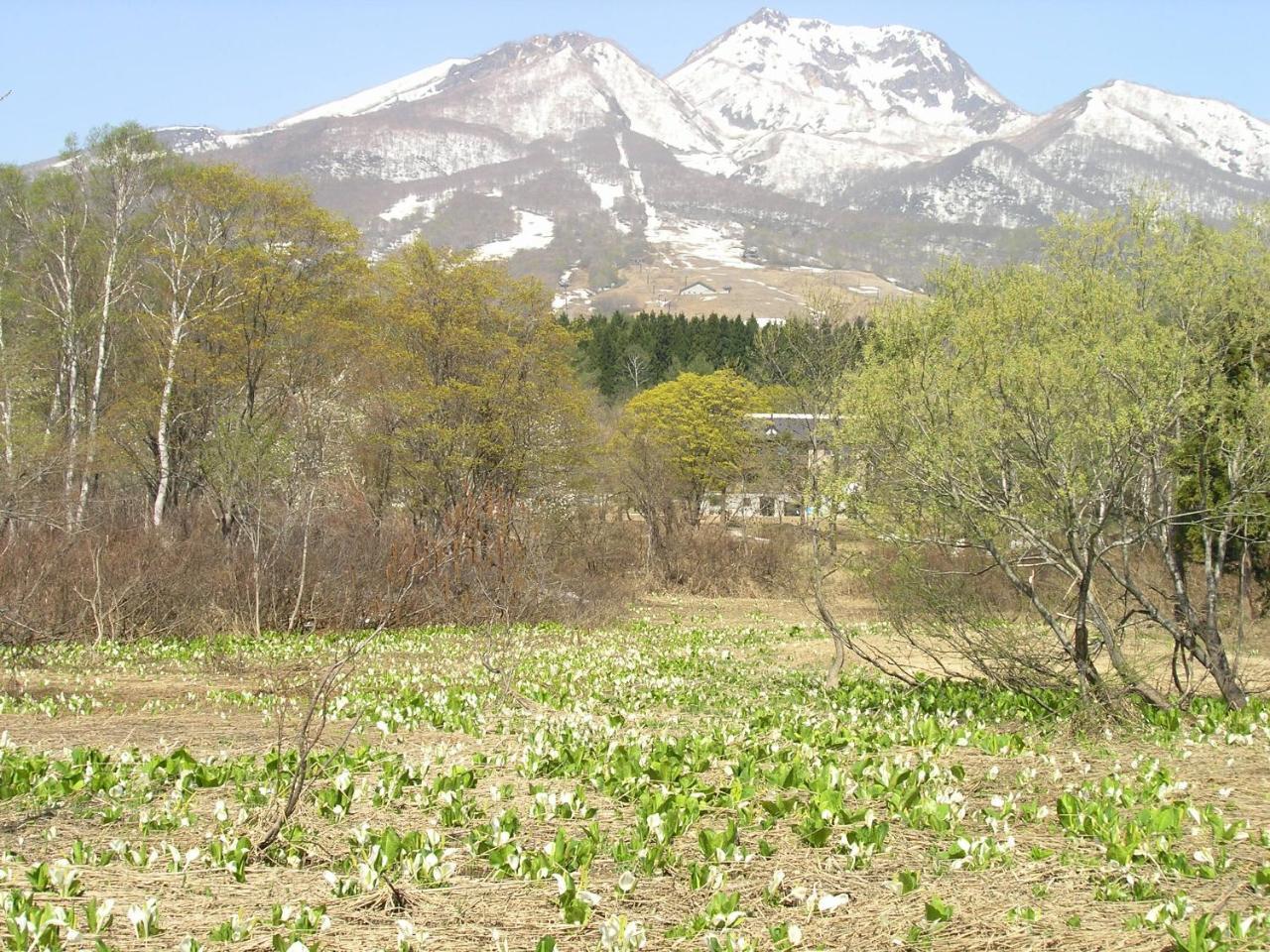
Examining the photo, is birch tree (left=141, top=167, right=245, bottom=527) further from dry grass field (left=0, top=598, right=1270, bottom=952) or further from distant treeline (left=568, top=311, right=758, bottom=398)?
distant treeline (left=568, top=311, right=758, bottom=398)

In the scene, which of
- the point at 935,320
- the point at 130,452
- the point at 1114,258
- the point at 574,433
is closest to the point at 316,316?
the point at 130,452

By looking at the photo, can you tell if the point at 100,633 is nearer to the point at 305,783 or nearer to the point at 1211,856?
the point at 305,783

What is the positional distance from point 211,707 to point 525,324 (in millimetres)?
26548

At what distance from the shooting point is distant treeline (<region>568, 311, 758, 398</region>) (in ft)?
294

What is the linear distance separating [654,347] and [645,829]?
90438mm

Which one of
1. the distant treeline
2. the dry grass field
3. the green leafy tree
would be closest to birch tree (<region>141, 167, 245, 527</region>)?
the dry grass field

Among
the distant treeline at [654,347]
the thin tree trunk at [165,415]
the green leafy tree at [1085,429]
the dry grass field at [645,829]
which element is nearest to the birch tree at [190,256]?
the thin tree trunk at [165,415]

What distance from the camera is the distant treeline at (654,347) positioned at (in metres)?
89.7

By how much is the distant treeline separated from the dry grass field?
76.4 meters

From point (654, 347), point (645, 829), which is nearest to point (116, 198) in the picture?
point (645, 829)

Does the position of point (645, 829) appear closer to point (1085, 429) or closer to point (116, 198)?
point (1085, 429)

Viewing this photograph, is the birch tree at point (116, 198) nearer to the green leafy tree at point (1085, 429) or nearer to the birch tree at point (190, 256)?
the birch tree at point (190, 256)

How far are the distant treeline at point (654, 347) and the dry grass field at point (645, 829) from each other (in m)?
76.4

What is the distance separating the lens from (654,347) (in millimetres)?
95438
